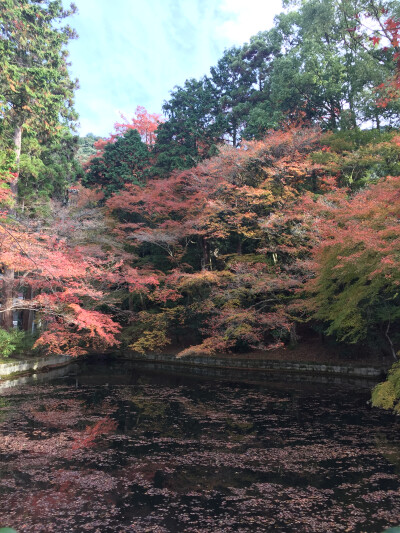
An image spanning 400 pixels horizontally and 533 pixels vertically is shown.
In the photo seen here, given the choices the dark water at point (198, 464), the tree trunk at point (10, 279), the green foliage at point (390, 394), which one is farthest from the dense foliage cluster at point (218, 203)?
the dark water at point (198, 464)

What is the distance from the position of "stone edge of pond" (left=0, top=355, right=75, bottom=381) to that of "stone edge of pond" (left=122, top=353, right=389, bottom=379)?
3838mm

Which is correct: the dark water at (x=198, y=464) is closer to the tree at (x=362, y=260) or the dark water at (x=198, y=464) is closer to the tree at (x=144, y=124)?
the tree at (x=362, y=260)

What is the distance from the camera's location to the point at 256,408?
393 inches

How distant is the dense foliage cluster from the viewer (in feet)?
46.0

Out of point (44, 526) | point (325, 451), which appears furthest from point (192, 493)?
point (325, 451)

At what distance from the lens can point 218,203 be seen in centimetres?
1772

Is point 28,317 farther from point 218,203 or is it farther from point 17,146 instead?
point 218,203

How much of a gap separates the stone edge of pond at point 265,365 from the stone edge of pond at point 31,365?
3.84 meters

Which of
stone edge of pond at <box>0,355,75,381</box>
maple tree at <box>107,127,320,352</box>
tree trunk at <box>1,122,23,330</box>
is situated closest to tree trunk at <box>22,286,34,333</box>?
tree trunk at <box>1,122,23,330</box>

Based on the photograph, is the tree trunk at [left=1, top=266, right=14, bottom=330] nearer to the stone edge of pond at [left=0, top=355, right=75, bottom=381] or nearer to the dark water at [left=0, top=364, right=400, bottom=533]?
the stone edge of pond at [left=0, top=355, right=75, bottom=381]

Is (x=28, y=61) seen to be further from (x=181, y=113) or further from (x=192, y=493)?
(x=192, y=493)

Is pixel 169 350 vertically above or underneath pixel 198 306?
underneath

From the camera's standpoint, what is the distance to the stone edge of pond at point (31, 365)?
1372 centimetres

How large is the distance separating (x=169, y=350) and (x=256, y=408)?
10474 millimetres
